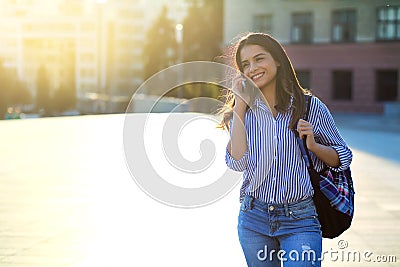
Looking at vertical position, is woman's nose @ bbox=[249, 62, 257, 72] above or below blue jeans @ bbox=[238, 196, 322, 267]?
above

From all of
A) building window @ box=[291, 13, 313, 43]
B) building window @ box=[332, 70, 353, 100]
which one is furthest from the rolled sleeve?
building window @ box=[291, 13, 313, 43]

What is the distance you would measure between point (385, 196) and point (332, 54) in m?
41.9

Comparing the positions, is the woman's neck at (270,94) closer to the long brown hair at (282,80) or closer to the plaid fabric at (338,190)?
the long brown hair at (282,80)

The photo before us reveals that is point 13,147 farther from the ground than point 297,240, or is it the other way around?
point 297,240

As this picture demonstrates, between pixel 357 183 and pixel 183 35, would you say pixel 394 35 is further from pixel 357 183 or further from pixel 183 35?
pixel 357 183

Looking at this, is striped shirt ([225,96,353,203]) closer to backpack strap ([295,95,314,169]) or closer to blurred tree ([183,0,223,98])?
backpack strap ([295,95,314,169])

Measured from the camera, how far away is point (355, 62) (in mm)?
51250

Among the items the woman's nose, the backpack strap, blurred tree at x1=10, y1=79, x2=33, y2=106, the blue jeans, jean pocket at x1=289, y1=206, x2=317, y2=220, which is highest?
the woman's nose

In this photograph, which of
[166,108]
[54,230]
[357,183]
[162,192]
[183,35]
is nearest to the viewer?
[54,230]

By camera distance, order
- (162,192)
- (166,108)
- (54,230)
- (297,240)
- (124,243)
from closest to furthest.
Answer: (297,240)
(124,243)
(54,230)
(162,192)
(166,108)

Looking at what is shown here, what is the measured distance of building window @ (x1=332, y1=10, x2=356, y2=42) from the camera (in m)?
51.4

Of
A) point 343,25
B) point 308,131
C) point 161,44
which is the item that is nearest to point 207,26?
point 161,44

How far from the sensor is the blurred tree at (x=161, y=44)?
86125 millimetres

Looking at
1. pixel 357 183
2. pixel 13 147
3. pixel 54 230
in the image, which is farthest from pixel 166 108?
pixel 54 230
